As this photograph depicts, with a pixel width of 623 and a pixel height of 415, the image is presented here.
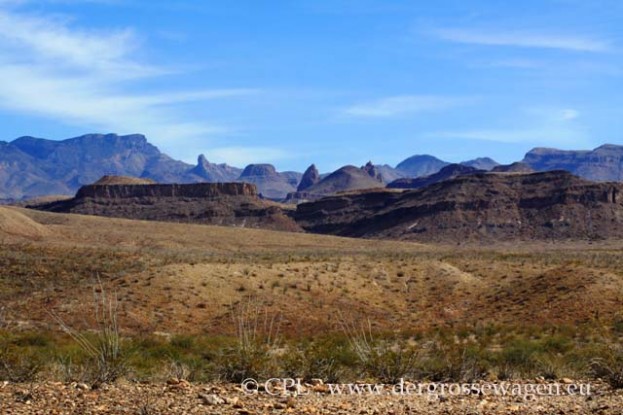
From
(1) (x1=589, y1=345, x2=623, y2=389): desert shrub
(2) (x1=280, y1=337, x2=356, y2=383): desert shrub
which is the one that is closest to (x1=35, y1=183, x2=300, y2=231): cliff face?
(2) (x1=280, y1=337, x2=356, y2=383): desert shrub

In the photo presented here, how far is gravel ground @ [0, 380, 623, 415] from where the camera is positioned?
11.0 m

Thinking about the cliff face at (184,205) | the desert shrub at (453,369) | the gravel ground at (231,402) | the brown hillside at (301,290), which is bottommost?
the brown hillside at (301,290)

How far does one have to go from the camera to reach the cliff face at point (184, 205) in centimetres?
14438

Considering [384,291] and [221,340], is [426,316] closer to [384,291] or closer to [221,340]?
[384,291]

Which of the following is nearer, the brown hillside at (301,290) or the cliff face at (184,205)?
the brown hillside at (301,290)

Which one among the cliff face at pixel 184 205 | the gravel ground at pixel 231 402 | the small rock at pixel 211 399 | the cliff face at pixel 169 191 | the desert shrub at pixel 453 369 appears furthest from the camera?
the cliff face at pixel 169 191

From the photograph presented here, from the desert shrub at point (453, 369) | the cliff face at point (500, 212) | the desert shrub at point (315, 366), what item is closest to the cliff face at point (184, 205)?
the cliff face at point (500, 212)

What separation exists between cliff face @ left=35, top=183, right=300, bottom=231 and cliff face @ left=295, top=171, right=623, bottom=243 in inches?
673

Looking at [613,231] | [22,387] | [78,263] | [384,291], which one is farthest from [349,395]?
[613,231]

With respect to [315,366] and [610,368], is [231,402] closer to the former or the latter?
[315,366]

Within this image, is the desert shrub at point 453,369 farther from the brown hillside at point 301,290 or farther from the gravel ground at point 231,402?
the brown hillside at point 301,290

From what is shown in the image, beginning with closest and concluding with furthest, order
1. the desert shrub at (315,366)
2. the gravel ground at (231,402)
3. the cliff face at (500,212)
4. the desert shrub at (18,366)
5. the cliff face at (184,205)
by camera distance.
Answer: the gravel ground at (231,402) → the desert shrub at (18,366) → the desert shrub at (315,366) → the cliff face at (500,212) → the cliff face at (184,205)

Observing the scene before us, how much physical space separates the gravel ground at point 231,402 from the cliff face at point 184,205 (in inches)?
5001

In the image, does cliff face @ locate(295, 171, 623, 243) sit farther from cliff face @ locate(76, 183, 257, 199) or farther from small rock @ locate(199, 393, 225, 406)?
Result: small rock @ locate(199, 393, 225, 406)
